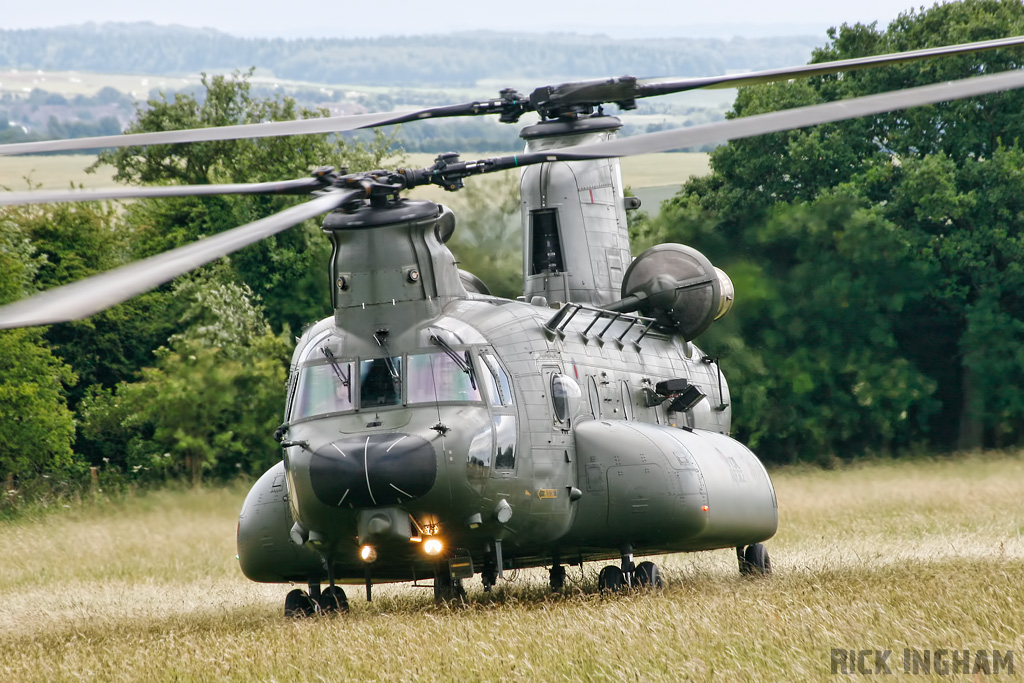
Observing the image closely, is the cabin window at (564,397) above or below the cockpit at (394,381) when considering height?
below

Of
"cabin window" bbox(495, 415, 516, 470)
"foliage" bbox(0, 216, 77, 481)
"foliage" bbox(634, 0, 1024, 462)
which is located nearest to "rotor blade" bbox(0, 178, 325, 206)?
"cabin window" bbox(495, 415, 516, 470)

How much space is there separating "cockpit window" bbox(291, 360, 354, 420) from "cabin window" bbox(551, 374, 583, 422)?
83.3 inches

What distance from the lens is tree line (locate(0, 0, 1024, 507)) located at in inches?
1170

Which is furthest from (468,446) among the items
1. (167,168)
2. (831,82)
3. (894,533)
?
(167,168)

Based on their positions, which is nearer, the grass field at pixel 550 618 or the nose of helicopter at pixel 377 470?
the grass field at pixel 550 618

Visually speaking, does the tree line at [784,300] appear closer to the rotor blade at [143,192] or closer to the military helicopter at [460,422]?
the military helicopter at [460,422]

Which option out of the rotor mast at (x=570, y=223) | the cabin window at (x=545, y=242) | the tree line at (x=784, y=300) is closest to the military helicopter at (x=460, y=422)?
the rotor mast at (x=570, y=223)

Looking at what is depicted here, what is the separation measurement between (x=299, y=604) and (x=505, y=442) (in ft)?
9.98

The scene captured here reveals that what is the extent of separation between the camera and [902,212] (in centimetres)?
3456

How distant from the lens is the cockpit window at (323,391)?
12.5 metres

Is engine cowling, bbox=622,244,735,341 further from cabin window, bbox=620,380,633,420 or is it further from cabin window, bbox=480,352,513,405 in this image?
cabin window, bbox=480,352,513,405

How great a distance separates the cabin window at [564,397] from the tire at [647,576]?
1.72 meters

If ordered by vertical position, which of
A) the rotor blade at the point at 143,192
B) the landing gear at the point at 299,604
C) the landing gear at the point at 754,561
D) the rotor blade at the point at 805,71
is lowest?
the landing gear at the point at 754,561

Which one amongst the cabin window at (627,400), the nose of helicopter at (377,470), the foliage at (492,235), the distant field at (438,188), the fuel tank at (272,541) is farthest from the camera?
the distant field at (438,188)
